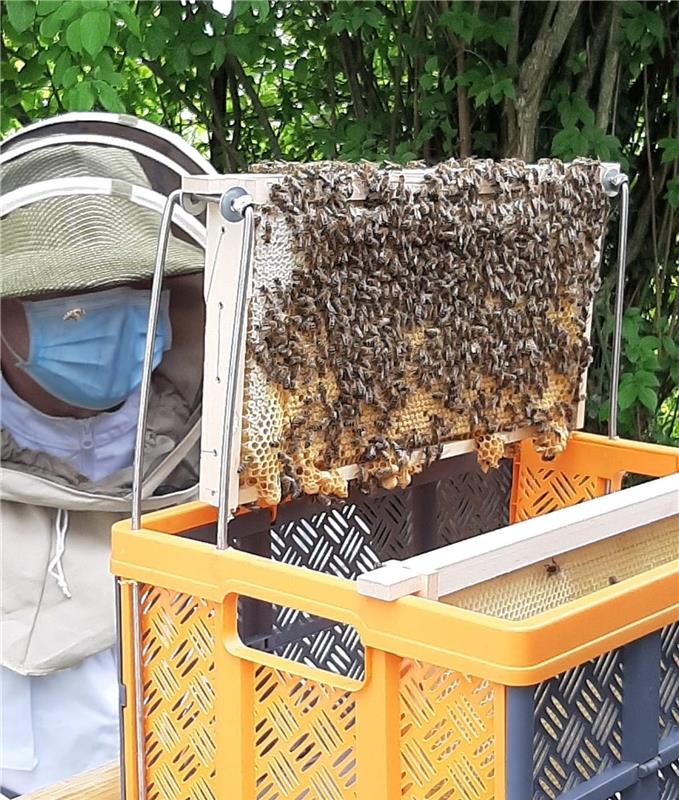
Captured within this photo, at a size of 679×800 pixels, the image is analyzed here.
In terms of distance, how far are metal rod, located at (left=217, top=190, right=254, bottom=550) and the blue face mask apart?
44 cm

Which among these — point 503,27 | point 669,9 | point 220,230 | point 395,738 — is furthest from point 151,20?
point 395,738

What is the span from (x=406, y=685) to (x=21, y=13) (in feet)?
3.80

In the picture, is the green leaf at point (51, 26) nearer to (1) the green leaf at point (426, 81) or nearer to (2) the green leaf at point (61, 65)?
(2) the green leaf at point (61, 65)

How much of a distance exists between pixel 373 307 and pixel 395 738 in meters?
0.42

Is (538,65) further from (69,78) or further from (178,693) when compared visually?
(178,693)

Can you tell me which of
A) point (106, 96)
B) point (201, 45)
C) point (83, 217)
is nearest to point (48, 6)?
point (106, 96)

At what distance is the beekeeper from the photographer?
1.33m

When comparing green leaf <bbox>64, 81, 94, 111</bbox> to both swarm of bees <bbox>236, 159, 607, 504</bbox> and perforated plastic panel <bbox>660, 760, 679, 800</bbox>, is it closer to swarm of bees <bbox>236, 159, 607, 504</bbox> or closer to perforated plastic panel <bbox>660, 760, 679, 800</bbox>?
swarm of bees <bbox>236, 159, 607, 504</bbox>

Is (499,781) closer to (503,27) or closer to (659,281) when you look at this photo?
→ (503,27)

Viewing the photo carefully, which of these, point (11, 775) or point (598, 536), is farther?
point (11, 775)

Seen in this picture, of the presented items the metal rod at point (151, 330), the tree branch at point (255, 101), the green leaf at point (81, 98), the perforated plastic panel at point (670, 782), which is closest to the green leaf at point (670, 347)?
the tree branch at point (255, 101)

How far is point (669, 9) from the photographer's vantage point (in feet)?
7.31

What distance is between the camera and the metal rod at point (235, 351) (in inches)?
36.4

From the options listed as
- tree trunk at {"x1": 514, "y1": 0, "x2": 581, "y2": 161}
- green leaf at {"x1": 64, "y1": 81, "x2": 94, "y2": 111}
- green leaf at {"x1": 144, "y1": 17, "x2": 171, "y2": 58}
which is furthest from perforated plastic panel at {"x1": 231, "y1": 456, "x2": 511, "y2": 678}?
green leaf at {"x1": 144, "y1": 17, "x2": 171, "y2": 58}
